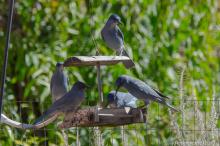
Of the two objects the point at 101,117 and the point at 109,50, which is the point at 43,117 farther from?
the point at 109,50

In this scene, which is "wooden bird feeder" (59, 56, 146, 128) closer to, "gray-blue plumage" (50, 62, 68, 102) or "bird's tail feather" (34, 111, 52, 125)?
"bird's tail feather" (34, 111, 52, 125)

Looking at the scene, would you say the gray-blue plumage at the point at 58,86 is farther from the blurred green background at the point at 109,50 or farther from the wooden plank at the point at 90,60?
the blurred green background at the point at 109,50

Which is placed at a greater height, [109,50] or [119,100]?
[109,50]

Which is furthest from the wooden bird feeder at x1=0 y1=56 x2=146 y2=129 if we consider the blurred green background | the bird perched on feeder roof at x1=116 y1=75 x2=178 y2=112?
the blurred green background

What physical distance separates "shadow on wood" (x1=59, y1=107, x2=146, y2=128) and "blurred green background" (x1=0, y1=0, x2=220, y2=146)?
211 cm

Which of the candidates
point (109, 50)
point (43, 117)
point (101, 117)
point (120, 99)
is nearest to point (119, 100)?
point (120, 99)

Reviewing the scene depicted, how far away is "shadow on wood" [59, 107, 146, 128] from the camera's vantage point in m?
3.54

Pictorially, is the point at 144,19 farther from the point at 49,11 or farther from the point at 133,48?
the point at 49,11

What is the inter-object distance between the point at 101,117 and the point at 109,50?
8.97 feet

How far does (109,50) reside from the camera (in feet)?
20.4

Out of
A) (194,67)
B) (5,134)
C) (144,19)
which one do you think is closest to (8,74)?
(5,134)

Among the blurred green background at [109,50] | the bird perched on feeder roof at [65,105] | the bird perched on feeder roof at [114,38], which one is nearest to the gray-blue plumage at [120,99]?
the bird perched on feeder roof at [65,105]

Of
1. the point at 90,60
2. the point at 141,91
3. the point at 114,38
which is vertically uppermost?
the point at 114,38

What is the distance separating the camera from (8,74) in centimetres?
630
